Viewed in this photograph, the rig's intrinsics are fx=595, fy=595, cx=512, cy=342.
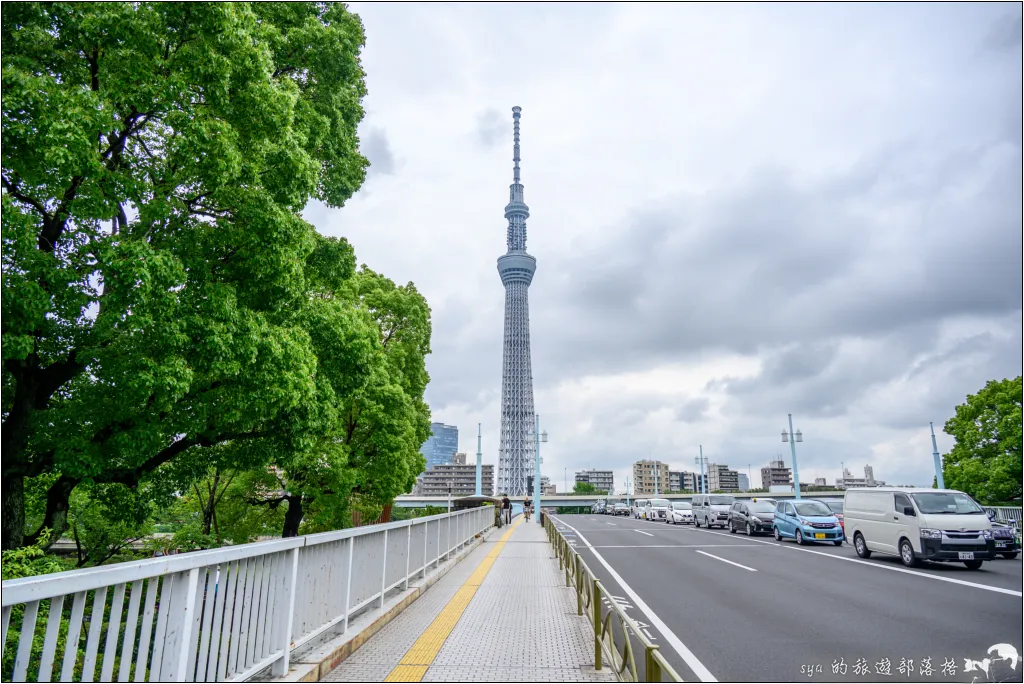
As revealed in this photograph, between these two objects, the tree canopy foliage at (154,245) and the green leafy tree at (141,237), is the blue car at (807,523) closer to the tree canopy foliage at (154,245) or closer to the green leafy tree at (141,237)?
the tree canopy foliage at (154,245)

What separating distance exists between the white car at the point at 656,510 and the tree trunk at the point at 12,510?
34.3m

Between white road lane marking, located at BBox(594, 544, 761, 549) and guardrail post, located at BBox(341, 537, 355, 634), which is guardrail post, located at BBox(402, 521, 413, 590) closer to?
guardrail post, located at BBox(341, 537, 355, 634)

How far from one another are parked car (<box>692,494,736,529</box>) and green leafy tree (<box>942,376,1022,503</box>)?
9.69 m

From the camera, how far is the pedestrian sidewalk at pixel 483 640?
4910 mm

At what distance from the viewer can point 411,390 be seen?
21078 millimetres

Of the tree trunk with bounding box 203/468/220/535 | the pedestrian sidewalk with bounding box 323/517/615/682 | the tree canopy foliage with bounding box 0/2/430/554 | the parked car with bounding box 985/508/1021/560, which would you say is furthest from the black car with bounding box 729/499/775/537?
the tree trunk with bounding box 203/468/220/535

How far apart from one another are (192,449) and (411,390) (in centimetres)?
987

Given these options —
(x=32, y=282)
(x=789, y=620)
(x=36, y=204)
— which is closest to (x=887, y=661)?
(x=789, y=620)

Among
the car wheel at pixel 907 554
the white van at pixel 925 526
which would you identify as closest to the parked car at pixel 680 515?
the white van at pixel 925 526

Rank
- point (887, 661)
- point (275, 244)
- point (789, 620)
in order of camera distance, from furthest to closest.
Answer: point (275, 244) → point (789, 620) → point (887, 661)

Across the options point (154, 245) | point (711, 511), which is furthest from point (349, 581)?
point (711, 511)

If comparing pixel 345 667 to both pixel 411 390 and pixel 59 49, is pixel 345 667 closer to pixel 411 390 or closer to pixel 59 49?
pixel 59 49

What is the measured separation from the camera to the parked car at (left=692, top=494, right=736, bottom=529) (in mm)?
28906

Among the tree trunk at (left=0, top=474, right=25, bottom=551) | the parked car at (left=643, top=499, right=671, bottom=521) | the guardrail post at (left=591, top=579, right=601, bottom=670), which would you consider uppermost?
A: the tree trunk at (left=0, top=474, right=25, bottom=551)
